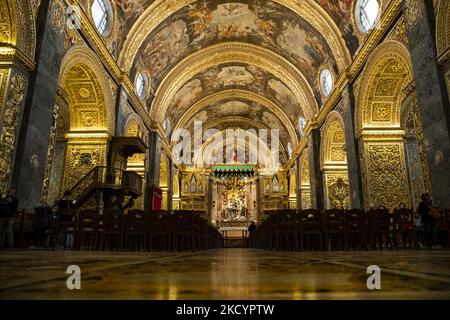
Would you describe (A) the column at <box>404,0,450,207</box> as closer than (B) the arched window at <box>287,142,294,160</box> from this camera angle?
Yes

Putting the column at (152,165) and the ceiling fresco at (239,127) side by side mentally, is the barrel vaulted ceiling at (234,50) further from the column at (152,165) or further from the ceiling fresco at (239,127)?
the ceiling fresco at (239,127)

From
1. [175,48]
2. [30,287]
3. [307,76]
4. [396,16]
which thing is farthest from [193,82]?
[30,287]

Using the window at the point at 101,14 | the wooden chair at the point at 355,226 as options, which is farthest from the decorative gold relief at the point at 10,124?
the wooden chair at the point at 355,226

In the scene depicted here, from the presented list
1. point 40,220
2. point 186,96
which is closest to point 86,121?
point 40,220

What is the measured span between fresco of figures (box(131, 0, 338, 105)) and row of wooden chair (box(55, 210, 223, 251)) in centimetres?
855

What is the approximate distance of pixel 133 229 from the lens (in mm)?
6156

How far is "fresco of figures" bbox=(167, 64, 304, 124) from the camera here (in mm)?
18781

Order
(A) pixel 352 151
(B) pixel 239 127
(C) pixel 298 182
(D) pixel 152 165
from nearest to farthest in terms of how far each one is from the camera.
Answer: (A) pixel 352 151 < (D) pixel 152 165 < (C) pixel 298 182 < (B) pixel 239 127

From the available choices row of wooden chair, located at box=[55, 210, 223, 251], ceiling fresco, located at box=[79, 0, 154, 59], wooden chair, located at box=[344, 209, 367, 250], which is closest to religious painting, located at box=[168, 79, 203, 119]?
ceiling fresco, located at box=[79, 0, 154, 59]

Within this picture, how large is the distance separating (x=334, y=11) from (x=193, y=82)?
30.7 ft

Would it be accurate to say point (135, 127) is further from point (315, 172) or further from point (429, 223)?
point (429, 223)

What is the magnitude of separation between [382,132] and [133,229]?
27.6ft

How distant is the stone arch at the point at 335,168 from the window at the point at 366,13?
14.8 ft

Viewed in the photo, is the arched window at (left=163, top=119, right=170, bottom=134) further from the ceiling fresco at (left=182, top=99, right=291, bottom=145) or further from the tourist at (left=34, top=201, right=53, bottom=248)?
the tourist at (left=34, top=201, right=53, bottom=248)
